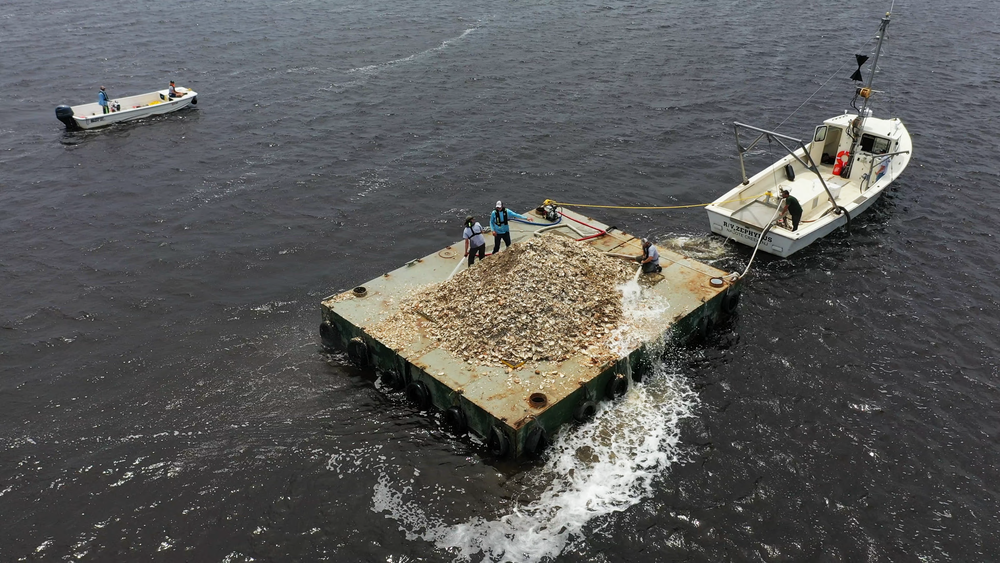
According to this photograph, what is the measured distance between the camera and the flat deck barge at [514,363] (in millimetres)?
15203

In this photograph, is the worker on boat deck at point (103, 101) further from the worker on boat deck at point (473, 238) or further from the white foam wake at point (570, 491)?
the white foam wake at point (570, 491)

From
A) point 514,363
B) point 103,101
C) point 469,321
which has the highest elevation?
point 103,101

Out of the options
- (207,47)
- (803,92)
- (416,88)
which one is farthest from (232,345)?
(207,47)

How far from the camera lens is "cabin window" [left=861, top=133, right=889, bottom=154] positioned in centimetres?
2670

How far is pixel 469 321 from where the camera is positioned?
1736cm

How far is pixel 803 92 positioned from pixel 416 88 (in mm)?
23837

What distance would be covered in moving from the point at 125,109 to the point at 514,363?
34695 mm

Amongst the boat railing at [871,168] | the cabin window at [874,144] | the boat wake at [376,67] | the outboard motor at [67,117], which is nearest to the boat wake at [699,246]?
the boat railing at [871,168]

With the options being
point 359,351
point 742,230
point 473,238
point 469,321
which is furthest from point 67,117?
point 742,230

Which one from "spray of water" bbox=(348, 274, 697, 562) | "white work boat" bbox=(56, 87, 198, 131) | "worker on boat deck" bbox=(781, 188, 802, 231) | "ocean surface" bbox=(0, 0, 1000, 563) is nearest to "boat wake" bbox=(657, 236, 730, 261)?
"ocean surface" bbox=(0, 0, 1000, 563)

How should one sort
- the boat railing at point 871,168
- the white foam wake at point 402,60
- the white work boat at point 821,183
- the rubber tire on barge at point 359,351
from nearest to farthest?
the rubber tire on barge at point 359,351 < the white work boat at point 821,183 < the boat railing at point 871,168 < the white foam wake at point 402,60

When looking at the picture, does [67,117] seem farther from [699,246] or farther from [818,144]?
[818,144]

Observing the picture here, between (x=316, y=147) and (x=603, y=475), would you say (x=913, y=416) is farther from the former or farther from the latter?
(x=316, y=147)

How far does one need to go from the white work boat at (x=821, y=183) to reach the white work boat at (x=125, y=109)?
105ft
